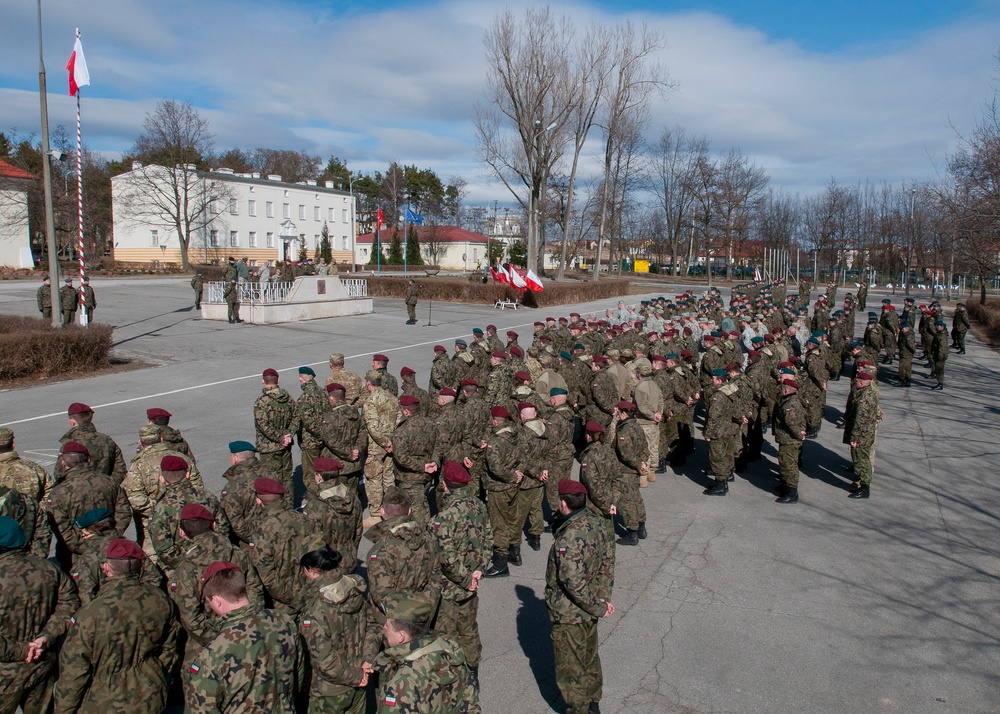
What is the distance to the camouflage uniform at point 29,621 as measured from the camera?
424 centimetres

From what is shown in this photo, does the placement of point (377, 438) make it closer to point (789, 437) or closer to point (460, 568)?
point (460, 568)

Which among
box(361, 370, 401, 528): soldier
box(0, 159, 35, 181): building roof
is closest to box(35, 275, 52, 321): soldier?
box(361, 370, 401, 528): soldier

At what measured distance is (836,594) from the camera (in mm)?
7102

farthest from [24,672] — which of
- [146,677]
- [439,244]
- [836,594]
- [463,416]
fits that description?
[439,244]

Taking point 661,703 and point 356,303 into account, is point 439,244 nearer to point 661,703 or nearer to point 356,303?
point 356,303

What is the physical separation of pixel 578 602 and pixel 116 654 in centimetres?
287

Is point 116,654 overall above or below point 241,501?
below

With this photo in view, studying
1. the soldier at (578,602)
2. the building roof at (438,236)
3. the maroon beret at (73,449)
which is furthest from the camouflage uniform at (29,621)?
the building roof at (438,236)

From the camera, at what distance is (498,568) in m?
7.42

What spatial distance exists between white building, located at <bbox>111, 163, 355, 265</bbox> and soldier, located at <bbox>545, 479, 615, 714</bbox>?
52834 millimetres

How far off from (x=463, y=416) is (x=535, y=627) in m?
2.77

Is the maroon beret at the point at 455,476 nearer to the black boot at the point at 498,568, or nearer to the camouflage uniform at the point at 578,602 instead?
the camouflage uniform at the point at 578,602

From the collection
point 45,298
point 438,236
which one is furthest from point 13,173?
point 438,236

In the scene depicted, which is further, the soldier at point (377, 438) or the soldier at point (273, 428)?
the soldier at point (377, 438)
